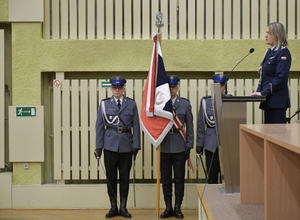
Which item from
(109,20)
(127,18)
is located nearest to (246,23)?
(127,18)

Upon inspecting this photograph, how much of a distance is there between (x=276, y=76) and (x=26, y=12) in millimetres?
3398

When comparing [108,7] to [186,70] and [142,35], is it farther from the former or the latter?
[186,70]

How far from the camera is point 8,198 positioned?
4.75 meters

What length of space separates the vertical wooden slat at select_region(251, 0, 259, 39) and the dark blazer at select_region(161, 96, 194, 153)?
1.47 meters

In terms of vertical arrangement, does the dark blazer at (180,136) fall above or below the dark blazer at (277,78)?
below

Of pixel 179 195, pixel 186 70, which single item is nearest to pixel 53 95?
pixel 186 70

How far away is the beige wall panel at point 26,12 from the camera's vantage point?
4.77 metres

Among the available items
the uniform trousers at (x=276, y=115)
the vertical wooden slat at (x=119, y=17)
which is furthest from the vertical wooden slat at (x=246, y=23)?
the uniform trousers at (x=276, y=115)

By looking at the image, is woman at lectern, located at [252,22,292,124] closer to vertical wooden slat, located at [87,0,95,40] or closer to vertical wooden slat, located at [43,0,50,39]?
vertical wooden slat, located at [87,0,95,40]

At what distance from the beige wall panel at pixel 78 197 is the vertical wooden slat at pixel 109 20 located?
197 centimetres

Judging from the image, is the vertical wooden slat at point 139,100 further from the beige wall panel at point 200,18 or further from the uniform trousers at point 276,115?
the uniform trousers at point 276,115

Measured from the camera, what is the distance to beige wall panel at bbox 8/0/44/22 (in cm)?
477

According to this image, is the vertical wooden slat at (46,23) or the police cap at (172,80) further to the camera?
the vertical wooden slat at (46,23)

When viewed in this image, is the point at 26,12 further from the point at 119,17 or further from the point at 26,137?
the point at 26,137
